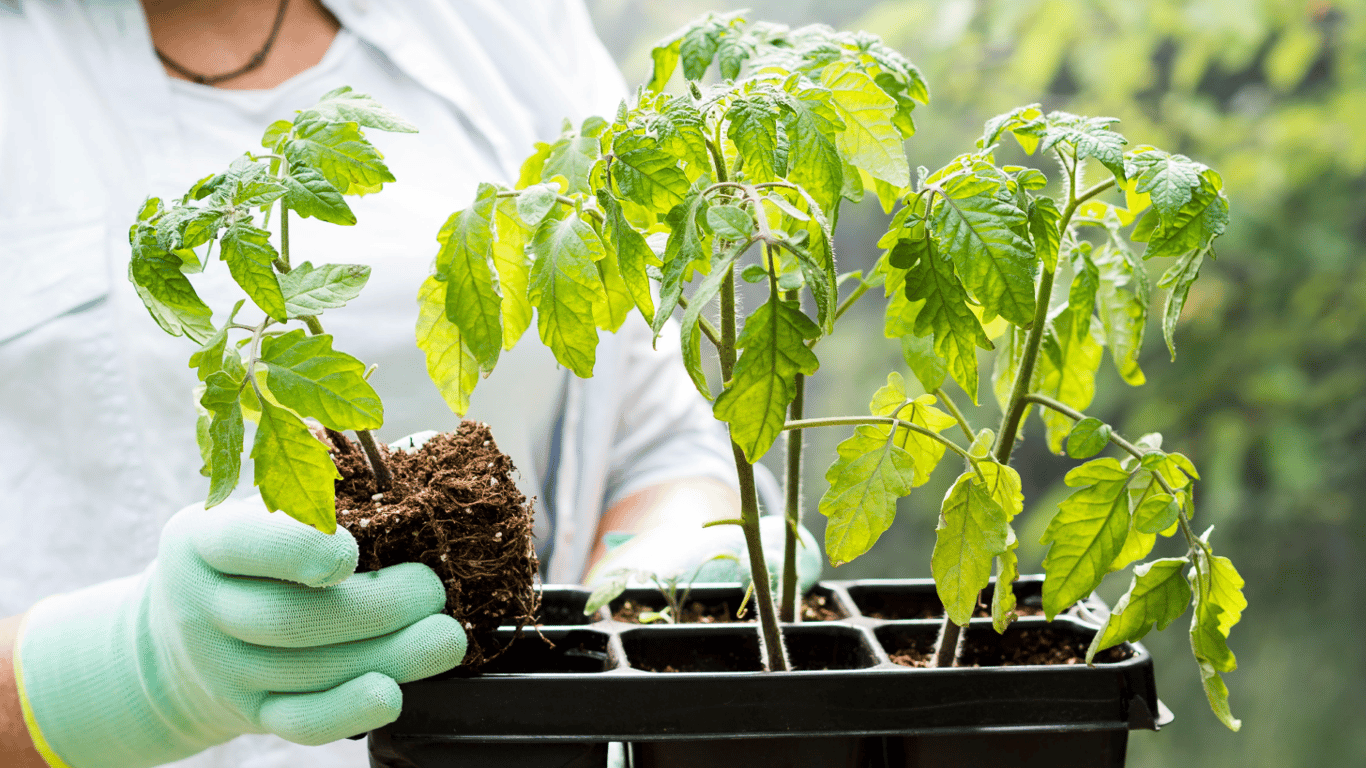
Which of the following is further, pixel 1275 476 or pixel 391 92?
pixel 1275 476

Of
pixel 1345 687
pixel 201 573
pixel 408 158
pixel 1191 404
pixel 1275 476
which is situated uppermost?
pixel 408 158

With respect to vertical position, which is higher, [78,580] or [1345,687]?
[78,580]

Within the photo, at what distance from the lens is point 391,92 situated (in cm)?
115

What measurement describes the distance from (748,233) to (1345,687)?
2.57 m

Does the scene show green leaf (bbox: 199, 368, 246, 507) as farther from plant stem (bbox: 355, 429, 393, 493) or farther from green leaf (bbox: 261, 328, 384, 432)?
plant stem (bbox: 355, 429, 393, 493)

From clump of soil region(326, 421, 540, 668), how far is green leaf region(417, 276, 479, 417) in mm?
87

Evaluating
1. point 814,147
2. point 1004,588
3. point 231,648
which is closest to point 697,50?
point 814,147

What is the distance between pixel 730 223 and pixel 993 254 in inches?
5.1

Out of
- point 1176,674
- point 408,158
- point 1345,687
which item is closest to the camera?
point 408,158

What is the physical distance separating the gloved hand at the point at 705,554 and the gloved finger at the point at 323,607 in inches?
8.5

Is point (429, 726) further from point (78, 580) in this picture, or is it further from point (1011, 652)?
point (78, 580)

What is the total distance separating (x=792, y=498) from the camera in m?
0.67

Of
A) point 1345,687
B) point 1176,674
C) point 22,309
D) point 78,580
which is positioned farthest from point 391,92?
point 1345,687

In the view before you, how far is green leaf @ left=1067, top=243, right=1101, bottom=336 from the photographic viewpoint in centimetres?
58
